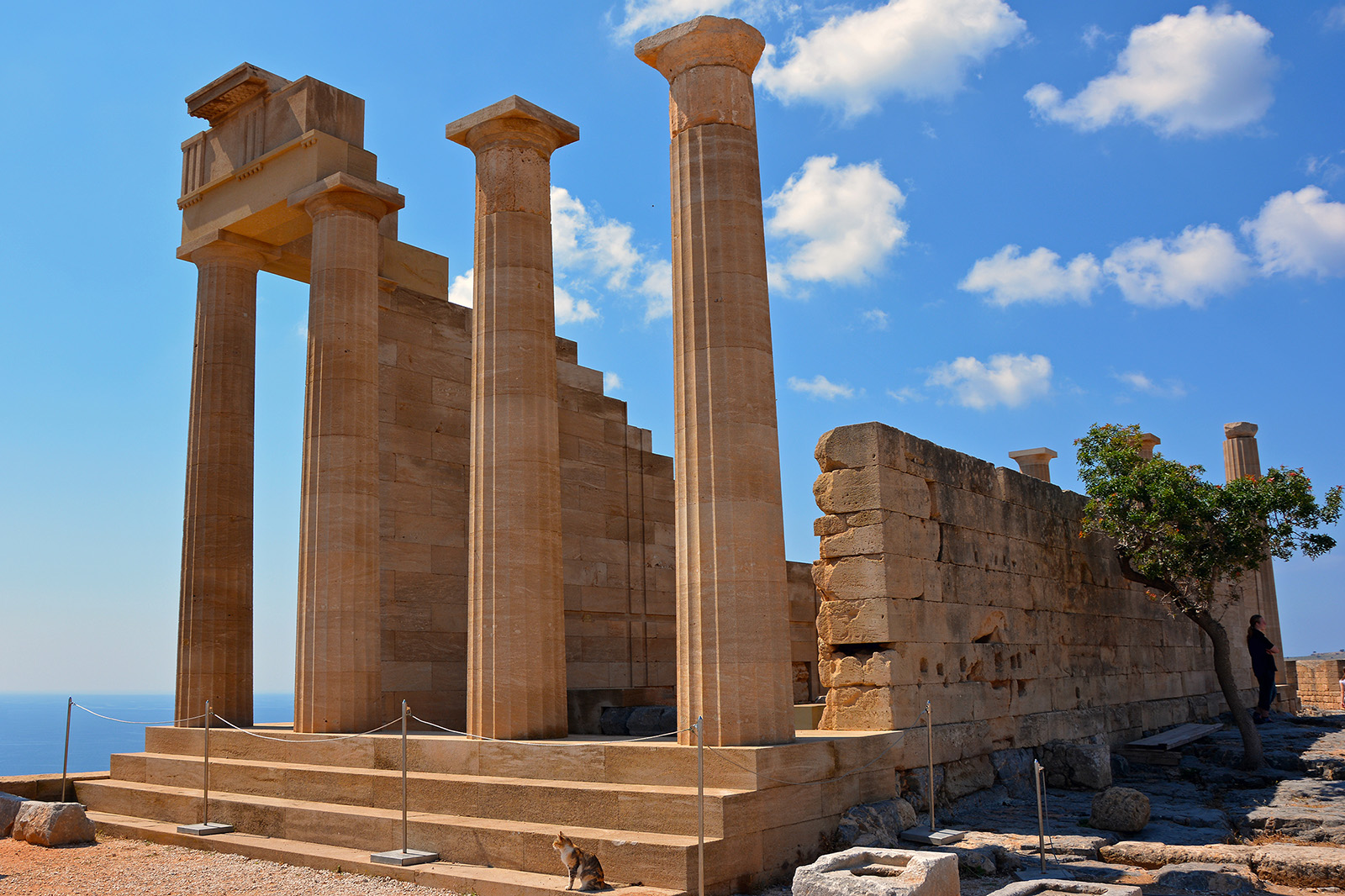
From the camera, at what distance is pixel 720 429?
993 cm

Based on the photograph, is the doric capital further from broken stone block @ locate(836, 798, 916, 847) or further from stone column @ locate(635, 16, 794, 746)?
broken stone block @ locate(836, 798, 916, 847)

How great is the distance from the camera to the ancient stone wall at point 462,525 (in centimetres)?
1542

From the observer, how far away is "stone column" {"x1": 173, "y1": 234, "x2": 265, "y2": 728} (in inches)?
625

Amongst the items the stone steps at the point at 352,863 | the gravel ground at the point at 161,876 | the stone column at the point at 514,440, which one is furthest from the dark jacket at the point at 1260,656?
the gravel ground at the point at 161,876

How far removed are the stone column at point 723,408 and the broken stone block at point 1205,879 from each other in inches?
134

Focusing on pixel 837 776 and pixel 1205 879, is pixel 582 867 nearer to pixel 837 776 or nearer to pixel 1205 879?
pixel 837 776

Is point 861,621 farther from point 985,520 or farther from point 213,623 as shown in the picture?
point 213,623

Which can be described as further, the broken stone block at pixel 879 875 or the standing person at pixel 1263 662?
the standing person at pixel 1263 662

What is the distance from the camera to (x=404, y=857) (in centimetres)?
997

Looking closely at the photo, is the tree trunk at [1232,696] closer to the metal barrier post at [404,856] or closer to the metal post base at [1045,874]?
the metal post base at [1045,874]

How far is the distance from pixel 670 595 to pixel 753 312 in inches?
386

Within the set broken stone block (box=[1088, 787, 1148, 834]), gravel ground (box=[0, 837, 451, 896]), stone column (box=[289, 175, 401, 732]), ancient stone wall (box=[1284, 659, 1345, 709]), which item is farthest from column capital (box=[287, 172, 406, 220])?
ancient stone wall (box=[1284, 659, 1345, 709])

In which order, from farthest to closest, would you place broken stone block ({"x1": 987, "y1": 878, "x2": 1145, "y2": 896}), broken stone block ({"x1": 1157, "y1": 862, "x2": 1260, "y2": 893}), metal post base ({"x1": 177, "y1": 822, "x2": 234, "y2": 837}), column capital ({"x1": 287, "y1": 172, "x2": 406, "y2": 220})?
1. column capital ({"x1": 287, "y1": 172, "x2": 406, "y2": 220})
2. metal post base ({"x1": 177, "y1": 822, "x2": 234, "y2": 837})
3. broken stone block ({"x1": 1157, "y1": 862, "x2": 1260, "y2": 893})
4. broken stone block ({"x1": 987, "y1": 878, "x2": 1145, "y2": 896})

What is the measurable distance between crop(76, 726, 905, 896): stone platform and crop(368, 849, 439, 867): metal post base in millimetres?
105
